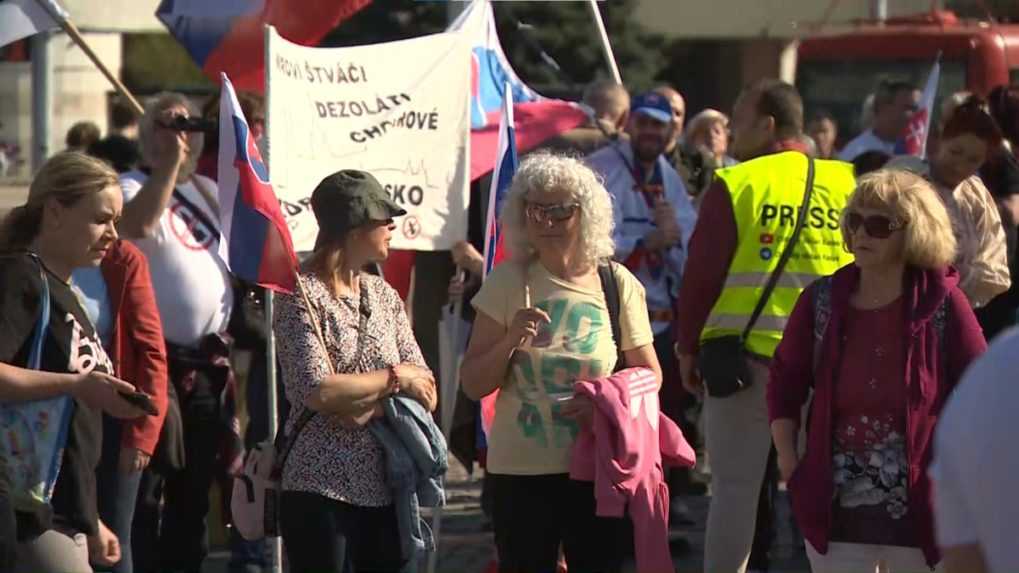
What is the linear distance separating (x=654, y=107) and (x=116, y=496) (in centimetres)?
387

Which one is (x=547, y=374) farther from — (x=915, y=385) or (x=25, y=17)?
(x=25, y=17)

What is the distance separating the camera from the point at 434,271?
8.80m

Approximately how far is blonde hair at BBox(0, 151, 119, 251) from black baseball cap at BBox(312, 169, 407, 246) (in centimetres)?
60

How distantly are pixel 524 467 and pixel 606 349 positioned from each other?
409 mm

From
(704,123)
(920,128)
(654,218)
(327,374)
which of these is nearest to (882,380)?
(327,374)

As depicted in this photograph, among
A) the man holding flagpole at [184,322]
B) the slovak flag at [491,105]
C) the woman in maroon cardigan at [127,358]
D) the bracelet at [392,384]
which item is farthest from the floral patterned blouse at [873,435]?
the slovak flag at [491,105]

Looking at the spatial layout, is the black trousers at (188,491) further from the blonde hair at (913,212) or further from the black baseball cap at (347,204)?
the blonde hair at (913,212)

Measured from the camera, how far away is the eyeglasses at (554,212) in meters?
5.67

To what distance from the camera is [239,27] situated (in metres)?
7.96

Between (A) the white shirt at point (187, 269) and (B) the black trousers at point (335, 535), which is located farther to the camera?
(A) the white shirt at point (187, 269)

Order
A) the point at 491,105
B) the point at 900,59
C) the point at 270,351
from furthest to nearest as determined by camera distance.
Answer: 1. the point at 900,59
2. the point at 491,105
3. the point at 270,351

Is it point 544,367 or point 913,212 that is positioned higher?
point 913,212

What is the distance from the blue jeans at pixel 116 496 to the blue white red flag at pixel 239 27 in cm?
230

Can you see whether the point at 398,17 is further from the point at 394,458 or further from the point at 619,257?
the point at 394,458
